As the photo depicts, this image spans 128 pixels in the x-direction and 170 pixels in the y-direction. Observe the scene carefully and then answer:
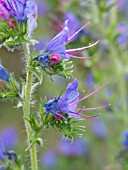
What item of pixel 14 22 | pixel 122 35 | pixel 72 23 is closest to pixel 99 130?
pixel 122 35

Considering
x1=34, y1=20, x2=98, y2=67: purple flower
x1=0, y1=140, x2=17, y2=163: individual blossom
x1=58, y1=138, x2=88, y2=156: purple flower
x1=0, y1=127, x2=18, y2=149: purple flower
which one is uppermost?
x1=0, y1=127, x2=18, y2=149: purple flower

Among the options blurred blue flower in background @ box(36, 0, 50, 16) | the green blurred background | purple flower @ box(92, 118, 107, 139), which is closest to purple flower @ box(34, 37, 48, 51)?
the green blurred background

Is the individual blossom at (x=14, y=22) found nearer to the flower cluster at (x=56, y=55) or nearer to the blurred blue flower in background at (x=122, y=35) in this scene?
the flower cluster at (x=56, y=55)

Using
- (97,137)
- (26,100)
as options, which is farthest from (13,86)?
(97,137)

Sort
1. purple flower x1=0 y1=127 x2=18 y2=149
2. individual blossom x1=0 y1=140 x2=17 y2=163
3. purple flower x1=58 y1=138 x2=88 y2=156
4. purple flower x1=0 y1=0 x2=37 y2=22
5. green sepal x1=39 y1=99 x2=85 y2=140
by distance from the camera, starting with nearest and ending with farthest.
Answer: 1. purple flower x1=0 y1=0 x2=37 y2=22
2. green sepal x1=39 y1=99 x2=85 y2=140
3. individual blossom x1=0 y1=140 x2=17 y2=163
4. purple flower x1=58 y1=138 x2=88 y2=156
5. purple flower x1=0 y1=127 x2=18 y2=149

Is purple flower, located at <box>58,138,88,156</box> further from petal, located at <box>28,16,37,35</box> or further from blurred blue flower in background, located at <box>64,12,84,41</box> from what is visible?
petal, located at <box>28,16,37,35</box>

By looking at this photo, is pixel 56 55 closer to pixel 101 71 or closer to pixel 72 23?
pixel 72 23

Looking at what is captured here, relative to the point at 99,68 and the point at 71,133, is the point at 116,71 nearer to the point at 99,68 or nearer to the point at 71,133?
the point at 99,68

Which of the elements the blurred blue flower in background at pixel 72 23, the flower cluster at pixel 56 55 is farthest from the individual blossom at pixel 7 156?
the blurred blue flower in background at pixel 72 23
